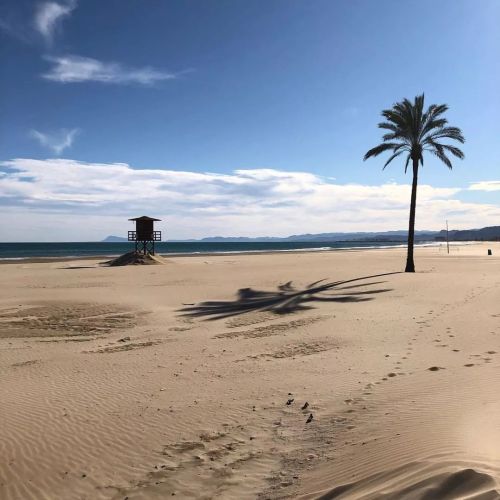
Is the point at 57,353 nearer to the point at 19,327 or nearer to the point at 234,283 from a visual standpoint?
the point at 19,327

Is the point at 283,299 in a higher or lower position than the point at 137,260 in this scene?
lower

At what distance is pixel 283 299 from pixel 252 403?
1033 centimetres

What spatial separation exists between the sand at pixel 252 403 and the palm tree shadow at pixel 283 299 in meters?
0.52

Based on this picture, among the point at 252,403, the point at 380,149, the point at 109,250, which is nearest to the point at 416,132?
the point at 380,149

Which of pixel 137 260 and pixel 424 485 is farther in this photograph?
pixel 137 260

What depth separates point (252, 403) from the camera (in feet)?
21.5

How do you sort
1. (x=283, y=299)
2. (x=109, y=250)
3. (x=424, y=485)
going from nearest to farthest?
1. (x=424, y=485)
2. (x=283, y=299)
3. (x=109, y=250)

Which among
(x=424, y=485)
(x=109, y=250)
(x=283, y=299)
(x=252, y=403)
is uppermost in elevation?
(x=109, y=250)

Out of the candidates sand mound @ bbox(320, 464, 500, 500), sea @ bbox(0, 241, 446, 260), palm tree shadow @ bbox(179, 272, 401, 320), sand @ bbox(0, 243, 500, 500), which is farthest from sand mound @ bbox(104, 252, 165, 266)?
sand mound @ bbox(320, 464, 500, 500)

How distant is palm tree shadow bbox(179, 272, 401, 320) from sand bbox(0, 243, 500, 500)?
52 centimetres

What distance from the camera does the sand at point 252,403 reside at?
4.32m

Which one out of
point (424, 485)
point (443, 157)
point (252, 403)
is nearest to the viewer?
point (424, 485)

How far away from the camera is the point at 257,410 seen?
627 centimetres

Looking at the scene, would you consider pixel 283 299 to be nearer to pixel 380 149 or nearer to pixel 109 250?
pixel 380 149
